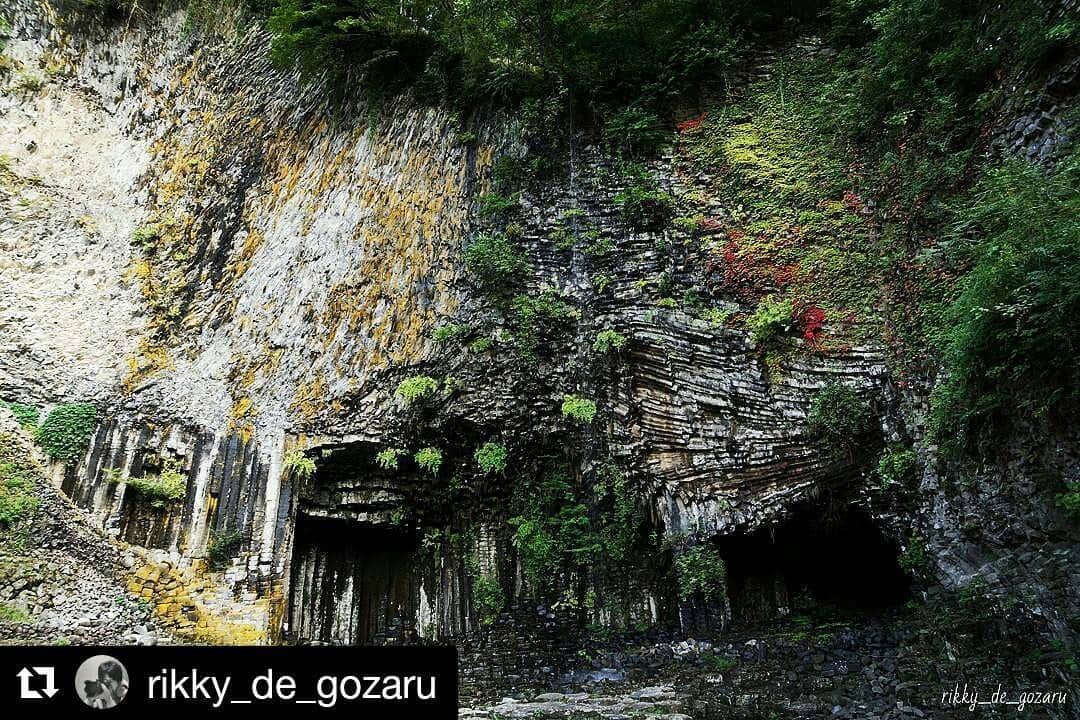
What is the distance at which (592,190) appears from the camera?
10891 millimetres

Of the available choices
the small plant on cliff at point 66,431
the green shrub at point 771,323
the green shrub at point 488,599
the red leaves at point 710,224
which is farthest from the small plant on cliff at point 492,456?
the small plant on cliff at point 66,431

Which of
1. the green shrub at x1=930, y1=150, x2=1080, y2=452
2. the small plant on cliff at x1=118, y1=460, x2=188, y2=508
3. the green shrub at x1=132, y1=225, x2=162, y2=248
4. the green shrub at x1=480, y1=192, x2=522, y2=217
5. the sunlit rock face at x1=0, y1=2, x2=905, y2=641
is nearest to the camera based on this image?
the green shrub at x1=930, y1=150, x2=1080, y2=452

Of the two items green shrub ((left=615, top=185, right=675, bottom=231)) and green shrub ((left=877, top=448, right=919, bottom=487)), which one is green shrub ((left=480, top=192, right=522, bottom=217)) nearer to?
green shrub ((left=615, top=185, right=675, bottom=231))

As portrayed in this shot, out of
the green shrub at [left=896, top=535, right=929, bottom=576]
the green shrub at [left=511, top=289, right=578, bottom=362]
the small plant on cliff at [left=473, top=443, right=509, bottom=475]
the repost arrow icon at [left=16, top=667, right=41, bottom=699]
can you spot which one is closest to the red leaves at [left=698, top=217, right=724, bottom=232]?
the green shrub at [left=511, top=289, right=578, bottom=362]

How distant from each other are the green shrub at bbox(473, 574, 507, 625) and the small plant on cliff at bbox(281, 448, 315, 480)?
3.04 m

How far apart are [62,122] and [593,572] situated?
15075 millimetres

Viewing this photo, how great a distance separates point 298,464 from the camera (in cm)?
1007

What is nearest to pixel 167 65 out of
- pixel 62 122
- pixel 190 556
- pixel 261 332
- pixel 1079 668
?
pixel 62 122

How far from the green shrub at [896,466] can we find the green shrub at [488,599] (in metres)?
5.33

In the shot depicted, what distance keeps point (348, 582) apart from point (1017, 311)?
31.3 feet

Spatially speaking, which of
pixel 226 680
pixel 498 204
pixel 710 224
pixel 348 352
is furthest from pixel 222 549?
pixel 710 224

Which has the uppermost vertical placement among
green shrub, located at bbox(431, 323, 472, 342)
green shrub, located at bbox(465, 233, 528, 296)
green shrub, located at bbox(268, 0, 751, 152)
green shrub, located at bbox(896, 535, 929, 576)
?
green shrub, located at bbox(268, 0, 751, 152)

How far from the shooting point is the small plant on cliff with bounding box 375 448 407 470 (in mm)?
9898

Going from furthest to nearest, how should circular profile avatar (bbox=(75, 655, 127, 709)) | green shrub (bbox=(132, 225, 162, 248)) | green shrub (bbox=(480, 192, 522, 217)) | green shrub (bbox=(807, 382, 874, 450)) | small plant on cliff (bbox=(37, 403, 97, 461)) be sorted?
1. green shrub (bbox=(132, 225, 162, 248))
2. green shrub (bbox=(480, 192, 522, 217))
3. small plant on cliff (bbox=(37, 403, 97, 461))
4. green shrub (bbox=(807, 382, 874, 450))
5. circular profile avatar (bbox=(75, 655, 127, 709))
